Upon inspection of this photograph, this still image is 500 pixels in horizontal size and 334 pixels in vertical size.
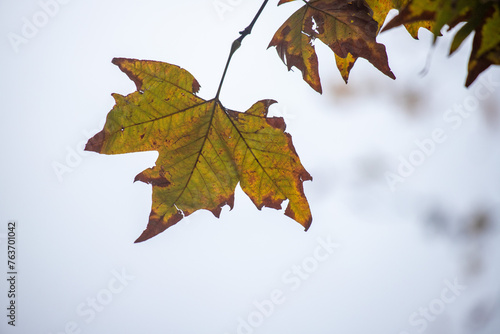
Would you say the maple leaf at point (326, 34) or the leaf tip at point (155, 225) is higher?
the maple leaf at point (326, 34)

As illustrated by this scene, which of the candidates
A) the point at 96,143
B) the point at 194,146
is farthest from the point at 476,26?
the point at 96,143

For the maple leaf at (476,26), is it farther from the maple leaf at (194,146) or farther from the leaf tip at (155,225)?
the leaf tip at (155,225)

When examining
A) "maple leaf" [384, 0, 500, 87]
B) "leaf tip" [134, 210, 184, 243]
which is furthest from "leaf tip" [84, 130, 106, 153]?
"maple leaf" [384, 0, 500, 87]

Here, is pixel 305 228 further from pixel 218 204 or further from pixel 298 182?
pixel 218 204

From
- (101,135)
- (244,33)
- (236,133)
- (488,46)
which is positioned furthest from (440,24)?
(101,135)

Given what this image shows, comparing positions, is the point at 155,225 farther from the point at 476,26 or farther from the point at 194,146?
the point at 476,26

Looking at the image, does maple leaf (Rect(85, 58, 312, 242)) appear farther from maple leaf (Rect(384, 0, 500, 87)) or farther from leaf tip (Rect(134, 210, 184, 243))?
maple leaf (Rect(384, 0, 500, 87))

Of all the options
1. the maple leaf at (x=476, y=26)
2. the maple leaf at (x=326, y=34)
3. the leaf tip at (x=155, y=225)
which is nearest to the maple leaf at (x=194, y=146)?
the leaf tip at (x=155, y=225)
